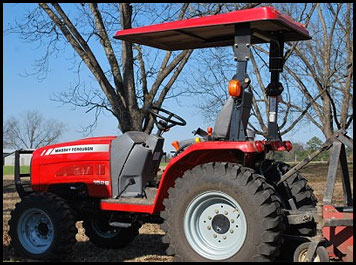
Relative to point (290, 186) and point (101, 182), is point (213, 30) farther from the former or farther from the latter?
point (101, 182)

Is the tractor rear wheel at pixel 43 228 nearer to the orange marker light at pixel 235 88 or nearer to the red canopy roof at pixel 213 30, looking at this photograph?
the red canopy roof at pixel 213 30

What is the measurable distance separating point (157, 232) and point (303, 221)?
131 inches

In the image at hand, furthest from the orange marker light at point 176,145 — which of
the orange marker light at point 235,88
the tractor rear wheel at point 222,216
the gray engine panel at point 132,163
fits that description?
the orange marker light at point 235,88

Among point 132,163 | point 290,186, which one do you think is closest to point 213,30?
point 132,163

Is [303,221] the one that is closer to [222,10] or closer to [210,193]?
[210,193]

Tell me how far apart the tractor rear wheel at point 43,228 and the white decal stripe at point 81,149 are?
0.66 meters

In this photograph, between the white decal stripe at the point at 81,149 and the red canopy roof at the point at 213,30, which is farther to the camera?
the white decal stripe at the point at 81,149

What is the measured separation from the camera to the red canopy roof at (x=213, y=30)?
5.57 m

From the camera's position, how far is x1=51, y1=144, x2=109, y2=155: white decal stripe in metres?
6.82

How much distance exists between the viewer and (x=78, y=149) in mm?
6965

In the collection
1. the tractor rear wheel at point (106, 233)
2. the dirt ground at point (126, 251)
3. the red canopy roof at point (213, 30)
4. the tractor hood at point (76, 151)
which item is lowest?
the dirt ground at point (126, 251)

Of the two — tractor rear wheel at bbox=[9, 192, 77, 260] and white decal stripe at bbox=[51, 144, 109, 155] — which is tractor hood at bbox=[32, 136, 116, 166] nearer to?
white decal stripe at bbox=[51, 144, 109, 155]

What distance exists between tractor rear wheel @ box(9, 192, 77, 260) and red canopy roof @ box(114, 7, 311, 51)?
78.9 inches

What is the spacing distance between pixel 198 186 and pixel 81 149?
6.54ft
